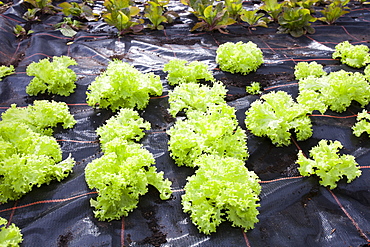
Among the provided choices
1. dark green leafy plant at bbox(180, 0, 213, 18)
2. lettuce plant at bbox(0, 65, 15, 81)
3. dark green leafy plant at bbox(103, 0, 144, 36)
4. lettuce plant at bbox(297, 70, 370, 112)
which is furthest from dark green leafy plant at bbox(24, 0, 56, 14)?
lettuce plant at bbox(297, 70, 370, 112)

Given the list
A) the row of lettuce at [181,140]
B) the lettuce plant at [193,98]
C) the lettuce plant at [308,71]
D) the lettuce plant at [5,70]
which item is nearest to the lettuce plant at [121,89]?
the row of lettuce at [181,140]

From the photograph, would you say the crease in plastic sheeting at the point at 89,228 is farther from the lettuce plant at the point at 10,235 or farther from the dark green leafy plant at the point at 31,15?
the dark green leafy plant at the point at 31,15

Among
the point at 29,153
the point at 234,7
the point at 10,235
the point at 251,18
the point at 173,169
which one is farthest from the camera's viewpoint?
the point at 234,7

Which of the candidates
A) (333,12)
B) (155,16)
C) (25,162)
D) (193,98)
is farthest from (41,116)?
(333,12)

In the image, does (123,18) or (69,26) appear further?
(69,26)

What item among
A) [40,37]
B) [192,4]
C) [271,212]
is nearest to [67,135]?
[271,212]

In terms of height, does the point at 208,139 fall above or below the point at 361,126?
above

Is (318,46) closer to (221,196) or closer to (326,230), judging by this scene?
(326,230)
